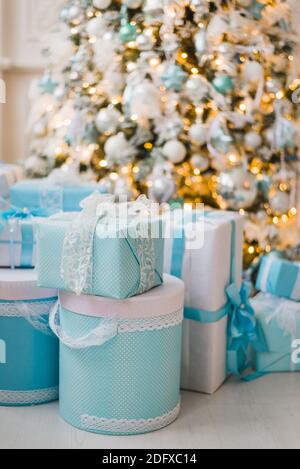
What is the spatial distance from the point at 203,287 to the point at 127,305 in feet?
1.33

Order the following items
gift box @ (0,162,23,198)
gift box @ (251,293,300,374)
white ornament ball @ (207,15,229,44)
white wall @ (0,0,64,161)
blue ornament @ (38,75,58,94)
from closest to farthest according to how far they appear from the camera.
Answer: gift box @ (251,293,300,374) → gift box @ (0,162,23,198) → white ornament ball @ (207,15,229,44) → blue ornament @ (38,75,58,94) → white wall @ (0,0,64,161)

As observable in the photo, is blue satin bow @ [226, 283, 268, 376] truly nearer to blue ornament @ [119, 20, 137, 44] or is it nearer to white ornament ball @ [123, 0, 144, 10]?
blue ornament @ [119, 20, 137, 44]

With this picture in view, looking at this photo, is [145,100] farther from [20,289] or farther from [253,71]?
[20,289]

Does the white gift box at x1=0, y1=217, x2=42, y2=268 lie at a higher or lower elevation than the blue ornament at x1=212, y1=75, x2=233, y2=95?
lower

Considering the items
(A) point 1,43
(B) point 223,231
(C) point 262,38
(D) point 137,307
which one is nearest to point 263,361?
(B) point 223,231

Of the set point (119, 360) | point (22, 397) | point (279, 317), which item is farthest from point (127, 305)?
point (279, 317)

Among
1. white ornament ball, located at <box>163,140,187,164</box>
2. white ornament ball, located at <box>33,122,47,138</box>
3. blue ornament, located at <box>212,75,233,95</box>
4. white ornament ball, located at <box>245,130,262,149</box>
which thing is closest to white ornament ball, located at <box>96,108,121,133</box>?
white ornament ball, located at <box>163,140,187,164</box>

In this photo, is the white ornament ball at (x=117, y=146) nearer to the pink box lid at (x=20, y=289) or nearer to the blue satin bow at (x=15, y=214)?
the blue satin bow at (x=15, y=214)

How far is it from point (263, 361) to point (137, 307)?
0.78 m

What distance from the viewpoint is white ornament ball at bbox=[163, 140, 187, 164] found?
10.3 ft

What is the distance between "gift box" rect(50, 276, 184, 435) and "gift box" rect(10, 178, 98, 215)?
0.65 m

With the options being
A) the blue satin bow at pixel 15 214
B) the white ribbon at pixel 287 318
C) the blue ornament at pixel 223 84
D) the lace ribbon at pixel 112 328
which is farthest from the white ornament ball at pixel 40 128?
the lace ribbon at pixel 112 328

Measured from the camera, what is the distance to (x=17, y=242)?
7.75 feet
